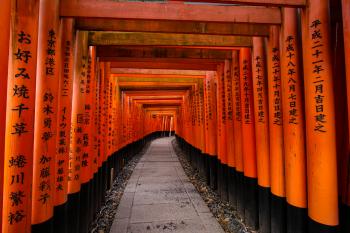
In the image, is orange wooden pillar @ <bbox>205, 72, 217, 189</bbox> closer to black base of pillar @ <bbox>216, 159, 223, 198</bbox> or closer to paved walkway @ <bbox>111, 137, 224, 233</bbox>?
black base of pillar @ <bbox>216, 159, 223, 198</bbox>

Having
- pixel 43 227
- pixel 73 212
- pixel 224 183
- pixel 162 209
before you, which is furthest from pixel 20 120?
pixel 224 183

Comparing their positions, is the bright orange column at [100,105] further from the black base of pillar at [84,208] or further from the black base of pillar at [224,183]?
the black base of pillar at [224,183]

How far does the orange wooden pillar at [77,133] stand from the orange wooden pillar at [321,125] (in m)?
3.24

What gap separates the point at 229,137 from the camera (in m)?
5.55

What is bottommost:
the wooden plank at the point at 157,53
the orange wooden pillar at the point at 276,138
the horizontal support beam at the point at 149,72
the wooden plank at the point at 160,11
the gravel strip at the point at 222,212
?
the gravel strip at the point at 222,212

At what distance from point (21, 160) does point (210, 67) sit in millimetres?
5390

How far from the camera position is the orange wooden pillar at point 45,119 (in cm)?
250

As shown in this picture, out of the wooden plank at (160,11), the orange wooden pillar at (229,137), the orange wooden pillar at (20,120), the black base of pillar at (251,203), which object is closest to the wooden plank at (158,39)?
the orange wooden pillar at (229,137)

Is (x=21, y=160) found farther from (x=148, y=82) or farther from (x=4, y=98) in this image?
(x=148, y=82)

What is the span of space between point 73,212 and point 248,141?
3165 millimetres

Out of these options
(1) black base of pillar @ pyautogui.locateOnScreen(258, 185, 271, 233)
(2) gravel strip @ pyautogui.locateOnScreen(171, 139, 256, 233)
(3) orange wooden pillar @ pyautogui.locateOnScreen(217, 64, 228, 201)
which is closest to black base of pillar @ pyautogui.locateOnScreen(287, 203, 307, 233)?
(1) black base of pillar @ pyautogui.locateOnScreen(258, 185, 271, 233)

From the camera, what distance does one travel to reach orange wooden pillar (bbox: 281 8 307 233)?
304 cm

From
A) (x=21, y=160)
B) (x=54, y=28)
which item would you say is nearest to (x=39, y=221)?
(x=21, y=160)

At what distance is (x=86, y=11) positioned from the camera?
3.07m
